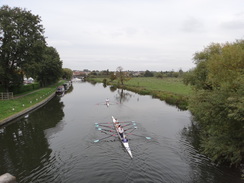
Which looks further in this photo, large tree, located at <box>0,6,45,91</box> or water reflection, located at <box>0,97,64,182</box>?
large tree, located at <box>0,6,45,91</box>

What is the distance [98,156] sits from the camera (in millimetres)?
19141

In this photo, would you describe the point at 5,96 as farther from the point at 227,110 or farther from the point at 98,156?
the point at 227,110

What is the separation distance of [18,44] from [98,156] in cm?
3385

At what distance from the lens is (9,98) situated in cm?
4300

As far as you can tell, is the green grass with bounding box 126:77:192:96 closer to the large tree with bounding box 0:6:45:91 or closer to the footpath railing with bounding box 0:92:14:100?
the large tree with bounding box 0:6:45:91

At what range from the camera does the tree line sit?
133 ft

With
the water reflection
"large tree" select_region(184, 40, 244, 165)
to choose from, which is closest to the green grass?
"large tree" select_region(184, 40, 244, 165)

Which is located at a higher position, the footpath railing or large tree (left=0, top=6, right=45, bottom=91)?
large tree (left=0, top=6, right=45, bottom=91)

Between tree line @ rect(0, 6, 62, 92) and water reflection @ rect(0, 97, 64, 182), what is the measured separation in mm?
15071

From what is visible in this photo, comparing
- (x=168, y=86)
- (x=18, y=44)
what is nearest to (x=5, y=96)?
(x=18, y=44)

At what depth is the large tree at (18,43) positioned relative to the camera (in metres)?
40.3

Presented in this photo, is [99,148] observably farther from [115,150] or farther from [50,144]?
[50,144]

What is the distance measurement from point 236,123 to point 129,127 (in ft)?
52.8

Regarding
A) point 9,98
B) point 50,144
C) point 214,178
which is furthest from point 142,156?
point 9,98
